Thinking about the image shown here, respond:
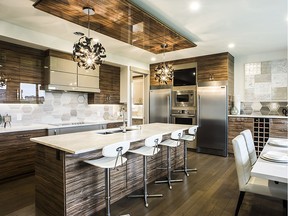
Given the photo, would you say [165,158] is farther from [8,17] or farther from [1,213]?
[8,17]

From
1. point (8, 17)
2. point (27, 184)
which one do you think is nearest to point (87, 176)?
point (27, 184)

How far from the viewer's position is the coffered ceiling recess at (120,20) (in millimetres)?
2520

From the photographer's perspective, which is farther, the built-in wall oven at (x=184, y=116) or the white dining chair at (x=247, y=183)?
the built-in wall oven at (x=184, y=116)

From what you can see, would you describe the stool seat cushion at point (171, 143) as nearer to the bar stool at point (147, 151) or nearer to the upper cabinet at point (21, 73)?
the bar stool at point (147, 151)

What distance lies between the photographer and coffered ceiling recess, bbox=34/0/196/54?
2.52m

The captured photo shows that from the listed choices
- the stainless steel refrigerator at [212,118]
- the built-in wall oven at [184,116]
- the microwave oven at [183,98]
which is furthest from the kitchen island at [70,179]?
the microwave oven at [183,98]

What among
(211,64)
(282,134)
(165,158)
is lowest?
(165,158)

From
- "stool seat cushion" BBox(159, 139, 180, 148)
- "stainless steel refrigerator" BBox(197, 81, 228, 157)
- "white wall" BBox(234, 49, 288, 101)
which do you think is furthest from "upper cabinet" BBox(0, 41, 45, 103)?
"white wall" BBox(234, 49, 288, 101)

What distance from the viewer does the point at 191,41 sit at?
4.15m

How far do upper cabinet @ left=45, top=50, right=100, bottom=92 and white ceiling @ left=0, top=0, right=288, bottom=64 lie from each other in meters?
0.44

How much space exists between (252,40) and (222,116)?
1.94m

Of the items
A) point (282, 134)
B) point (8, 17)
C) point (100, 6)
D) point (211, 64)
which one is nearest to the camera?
point (100, 6)

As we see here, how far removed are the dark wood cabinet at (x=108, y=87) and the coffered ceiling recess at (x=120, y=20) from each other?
169cm

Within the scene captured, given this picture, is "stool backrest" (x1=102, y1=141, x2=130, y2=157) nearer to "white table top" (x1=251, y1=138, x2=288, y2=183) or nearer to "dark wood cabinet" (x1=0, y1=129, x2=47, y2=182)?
"white table top" (x1=251, y1=138, x2=288, y2=183)
